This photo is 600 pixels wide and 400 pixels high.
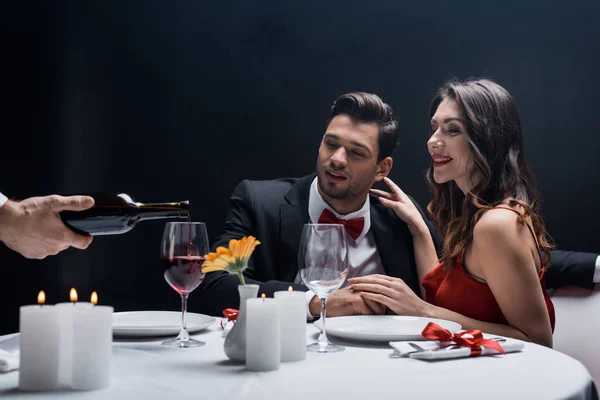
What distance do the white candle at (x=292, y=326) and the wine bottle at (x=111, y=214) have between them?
15.4 inches

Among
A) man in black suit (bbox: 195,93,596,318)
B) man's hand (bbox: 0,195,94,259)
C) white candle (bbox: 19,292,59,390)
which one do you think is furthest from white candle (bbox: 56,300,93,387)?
man in black suit (bbox: 195,93,596,318)

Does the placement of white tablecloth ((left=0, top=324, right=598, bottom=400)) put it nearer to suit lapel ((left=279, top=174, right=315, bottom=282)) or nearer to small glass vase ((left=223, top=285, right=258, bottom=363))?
small glass vase ((left=223, top=285, right=258, bottom=363))

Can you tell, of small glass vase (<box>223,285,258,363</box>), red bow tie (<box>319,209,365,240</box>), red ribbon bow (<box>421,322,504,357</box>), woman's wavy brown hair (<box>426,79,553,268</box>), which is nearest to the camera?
small glass vase (<box>223,285,258,363</box>)

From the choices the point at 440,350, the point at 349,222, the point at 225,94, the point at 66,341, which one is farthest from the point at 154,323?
the point at 225,94

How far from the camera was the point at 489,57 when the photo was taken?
330 cm

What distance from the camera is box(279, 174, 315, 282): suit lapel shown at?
270 centimetres

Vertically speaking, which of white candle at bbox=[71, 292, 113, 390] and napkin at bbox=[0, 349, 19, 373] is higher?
white candle at bbox=[71, 292, 113, 390]

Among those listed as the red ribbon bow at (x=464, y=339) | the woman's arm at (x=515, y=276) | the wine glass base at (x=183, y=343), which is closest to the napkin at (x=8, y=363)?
the wine glass base at (x=183, y=343)

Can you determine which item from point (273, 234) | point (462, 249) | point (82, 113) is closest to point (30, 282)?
point (82, 113)

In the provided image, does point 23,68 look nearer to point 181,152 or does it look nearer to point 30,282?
point 181,152

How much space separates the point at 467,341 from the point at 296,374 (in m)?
0.39

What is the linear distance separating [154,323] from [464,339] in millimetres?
779

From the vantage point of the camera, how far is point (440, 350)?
1.18m

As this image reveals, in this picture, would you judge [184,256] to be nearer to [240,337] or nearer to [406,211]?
[240,337]
